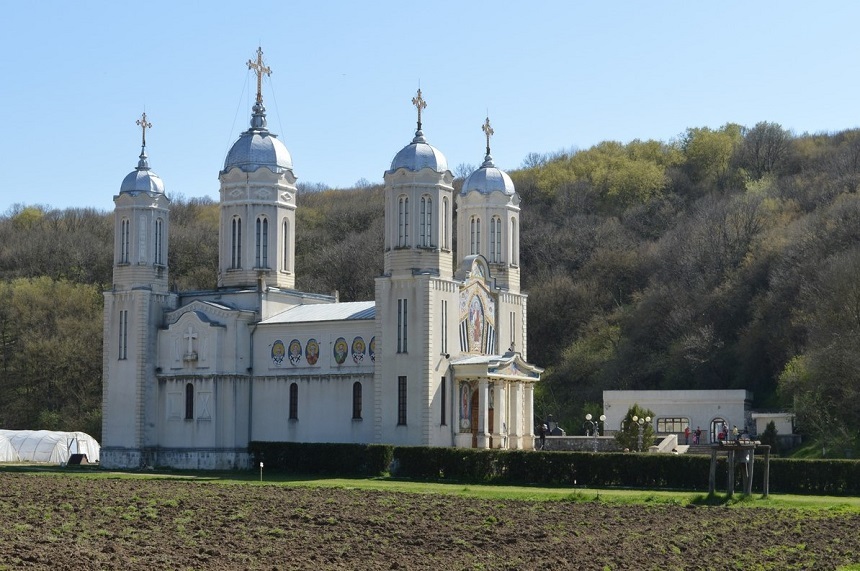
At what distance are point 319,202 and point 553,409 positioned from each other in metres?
59.5

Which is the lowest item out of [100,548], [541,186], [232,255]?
[100,548]

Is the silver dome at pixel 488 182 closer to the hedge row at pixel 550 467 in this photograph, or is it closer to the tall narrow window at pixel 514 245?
the tall narrow window at pixel 514 245

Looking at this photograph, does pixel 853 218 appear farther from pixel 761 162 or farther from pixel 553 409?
pixel 761 162

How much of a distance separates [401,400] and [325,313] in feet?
22.8

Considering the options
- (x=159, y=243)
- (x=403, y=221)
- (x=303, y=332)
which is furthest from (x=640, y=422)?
(x=159, y=243)

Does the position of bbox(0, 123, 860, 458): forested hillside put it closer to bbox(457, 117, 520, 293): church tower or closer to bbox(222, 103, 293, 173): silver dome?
bbox(457, 117, 520, 293): church tower

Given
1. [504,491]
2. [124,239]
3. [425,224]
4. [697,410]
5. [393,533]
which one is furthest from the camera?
[697,410]

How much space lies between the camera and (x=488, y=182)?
65625 millimetres

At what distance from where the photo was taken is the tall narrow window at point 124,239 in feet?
218

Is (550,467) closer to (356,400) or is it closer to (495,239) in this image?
(356,400)

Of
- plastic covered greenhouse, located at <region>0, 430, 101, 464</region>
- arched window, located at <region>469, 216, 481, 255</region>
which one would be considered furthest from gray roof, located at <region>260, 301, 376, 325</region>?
plastic covered greenhouse, located at <region>0, 430, 101, 464</region>

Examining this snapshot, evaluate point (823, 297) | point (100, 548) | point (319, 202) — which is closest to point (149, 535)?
→ point (100, 548)

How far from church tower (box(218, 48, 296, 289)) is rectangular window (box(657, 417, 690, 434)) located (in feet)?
70.6

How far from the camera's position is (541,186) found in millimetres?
127125
